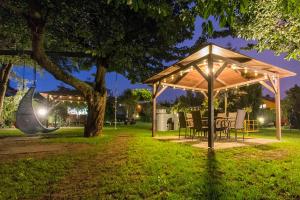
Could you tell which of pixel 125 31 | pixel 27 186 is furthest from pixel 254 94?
pixel 27 186

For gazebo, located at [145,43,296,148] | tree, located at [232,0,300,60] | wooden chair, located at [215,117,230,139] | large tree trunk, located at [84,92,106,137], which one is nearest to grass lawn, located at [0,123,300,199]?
gazebo, located at [145,43,296,148]

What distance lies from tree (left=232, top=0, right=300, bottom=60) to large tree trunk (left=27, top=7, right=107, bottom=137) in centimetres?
608

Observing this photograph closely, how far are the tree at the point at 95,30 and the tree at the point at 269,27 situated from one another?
220cm

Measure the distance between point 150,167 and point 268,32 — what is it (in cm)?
549

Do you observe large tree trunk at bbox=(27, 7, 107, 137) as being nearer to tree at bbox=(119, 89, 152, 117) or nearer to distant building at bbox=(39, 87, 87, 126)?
distant building at bbox=(39, 87, 87, 126)

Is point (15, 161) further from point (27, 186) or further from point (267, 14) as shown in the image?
point (267, 14)

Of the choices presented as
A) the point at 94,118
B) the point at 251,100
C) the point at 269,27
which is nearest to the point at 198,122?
the point at 269,27

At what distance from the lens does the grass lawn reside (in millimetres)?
3510

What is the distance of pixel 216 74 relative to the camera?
7398mm

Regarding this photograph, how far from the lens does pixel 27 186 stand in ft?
12.8

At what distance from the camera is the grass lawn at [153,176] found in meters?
3.51

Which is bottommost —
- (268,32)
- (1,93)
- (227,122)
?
(227,122)

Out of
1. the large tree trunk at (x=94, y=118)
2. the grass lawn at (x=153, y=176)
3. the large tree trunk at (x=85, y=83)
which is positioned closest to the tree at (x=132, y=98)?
the large tree trunk at (x=85, y=83)

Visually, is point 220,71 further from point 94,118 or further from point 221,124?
point 94,118
